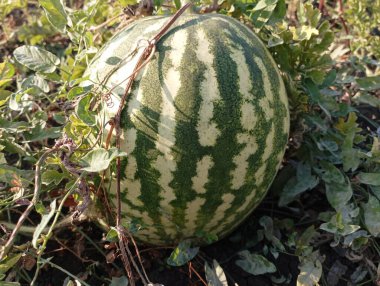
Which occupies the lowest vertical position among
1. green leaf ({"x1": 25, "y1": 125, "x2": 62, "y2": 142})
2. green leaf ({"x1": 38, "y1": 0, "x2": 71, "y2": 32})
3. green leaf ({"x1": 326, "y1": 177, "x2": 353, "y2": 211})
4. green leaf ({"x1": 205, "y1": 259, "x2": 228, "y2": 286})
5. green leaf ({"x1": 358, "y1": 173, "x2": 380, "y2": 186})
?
green leaf ({"x1": 326, "y1": 177, "x2": 353, "y2": 211})

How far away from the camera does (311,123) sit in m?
2.05

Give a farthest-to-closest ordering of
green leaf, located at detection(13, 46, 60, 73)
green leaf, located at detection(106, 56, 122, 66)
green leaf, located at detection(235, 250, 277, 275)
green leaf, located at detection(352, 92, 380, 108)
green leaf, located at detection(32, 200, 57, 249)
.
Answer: green leaf, located at detection(352, 92, 380, 108), green leaf, located at detection(235, 250, 277, 275), green leaf, located at detection(13, 46, 60, 73), green leaf, located at detection(106, 56, 122, 66), green leaf, located at detection(32, 200, 57, 249)

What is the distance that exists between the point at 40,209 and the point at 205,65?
60 centimetres

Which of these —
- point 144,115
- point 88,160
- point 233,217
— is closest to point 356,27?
point 233,217

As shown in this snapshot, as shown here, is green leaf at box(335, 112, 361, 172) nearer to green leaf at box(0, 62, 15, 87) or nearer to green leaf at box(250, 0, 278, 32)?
green leaf at box(250, 0, 278, 32)

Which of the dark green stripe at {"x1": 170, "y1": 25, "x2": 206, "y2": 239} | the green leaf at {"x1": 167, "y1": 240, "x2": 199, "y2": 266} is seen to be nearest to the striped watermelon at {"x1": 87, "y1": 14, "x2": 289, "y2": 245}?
the dark green stripe at {"x1": 170, "y1": 25, "x2": 206, "y2": 239}

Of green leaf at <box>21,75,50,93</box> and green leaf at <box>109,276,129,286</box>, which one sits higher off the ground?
green leaf at <box>21,75,50,93</box>

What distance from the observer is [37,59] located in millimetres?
1656

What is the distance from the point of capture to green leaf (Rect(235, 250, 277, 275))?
1757mm

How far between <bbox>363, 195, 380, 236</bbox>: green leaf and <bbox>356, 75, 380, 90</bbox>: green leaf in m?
0.52

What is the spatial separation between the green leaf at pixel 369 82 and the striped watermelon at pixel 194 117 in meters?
0.67

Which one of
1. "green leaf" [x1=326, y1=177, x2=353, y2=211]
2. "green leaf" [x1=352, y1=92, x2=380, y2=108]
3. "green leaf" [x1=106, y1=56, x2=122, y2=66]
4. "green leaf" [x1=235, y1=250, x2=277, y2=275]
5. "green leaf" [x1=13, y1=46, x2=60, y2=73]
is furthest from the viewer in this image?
"green leaf" [x1=352, y1=92, x2=380, y2=108]

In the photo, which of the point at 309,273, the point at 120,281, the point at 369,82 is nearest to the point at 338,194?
the point at 309,273

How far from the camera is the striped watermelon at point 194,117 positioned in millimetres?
1439
